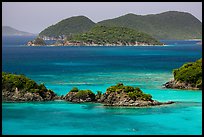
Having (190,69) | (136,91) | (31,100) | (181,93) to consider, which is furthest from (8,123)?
(190,69)

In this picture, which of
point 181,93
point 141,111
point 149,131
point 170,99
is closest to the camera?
point 149,131

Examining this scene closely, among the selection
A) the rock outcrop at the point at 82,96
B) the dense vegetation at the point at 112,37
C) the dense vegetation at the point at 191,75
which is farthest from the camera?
the dense vegetation at the point at 112,37

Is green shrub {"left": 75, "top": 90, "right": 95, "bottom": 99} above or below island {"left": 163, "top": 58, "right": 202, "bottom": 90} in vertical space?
below

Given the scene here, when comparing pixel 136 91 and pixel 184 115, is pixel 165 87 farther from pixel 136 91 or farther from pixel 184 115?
pixel 184 115

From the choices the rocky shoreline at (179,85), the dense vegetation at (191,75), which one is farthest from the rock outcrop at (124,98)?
the dense vegetation at (191,75)

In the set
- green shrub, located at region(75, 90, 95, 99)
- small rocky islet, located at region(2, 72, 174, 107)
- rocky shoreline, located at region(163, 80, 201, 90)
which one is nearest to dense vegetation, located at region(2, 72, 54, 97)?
small rocky islet, located at region(2, 72, 174, 107)

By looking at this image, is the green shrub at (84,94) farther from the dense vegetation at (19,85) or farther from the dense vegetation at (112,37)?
the dense vegetation at (112,37)

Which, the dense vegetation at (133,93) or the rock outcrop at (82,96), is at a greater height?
the dense vegetation at (133,93)

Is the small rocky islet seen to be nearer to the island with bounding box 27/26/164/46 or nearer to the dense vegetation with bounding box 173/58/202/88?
the dense vegetation with bounding box 173/58/202/88
